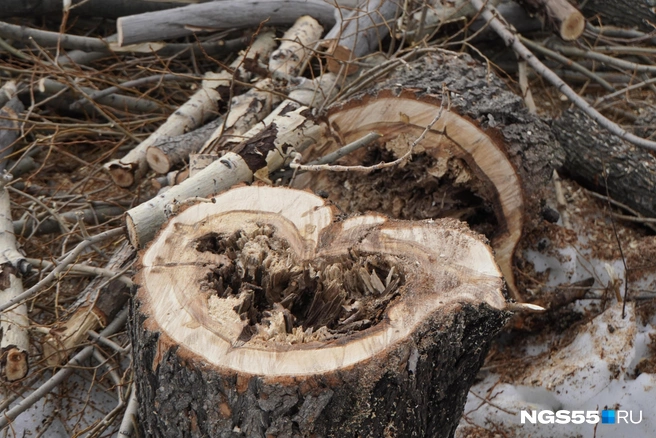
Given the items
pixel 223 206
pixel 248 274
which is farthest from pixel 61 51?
pixel 248 274

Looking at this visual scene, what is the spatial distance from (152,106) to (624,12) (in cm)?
275

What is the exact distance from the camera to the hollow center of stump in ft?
6.31

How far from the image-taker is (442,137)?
2.75 meters

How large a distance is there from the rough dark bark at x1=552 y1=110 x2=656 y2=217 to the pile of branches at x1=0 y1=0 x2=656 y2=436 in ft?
0.74

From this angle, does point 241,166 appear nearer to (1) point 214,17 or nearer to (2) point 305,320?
(2) point 305,320

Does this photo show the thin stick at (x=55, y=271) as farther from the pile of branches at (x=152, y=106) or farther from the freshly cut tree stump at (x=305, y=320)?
the freshly cut tree stump at (x=305, y=320)

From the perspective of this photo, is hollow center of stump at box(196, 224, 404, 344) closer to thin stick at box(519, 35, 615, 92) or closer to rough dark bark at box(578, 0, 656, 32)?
thin stick at box(519, 35, 615, 92)

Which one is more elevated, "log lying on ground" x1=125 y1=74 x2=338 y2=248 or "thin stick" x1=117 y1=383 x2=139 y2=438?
"log lying on ground" x1=125 y1=74 x2=338 y2=248

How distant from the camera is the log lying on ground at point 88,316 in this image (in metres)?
2.52

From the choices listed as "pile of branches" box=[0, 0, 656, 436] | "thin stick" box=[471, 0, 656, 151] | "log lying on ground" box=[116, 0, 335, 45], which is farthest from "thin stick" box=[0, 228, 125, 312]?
"thin stick" box=[471, 0, 656, 151]

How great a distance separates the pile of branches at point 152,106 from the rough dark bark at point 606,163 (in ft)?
0.74

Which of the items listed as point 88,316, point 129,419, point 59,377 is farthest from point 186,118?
point 129,419

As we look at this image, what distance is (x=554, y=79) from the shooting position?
10.6ft

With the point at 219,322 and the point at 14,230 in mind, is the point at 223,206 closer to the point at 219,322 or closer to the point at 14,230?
the point at 219,322
